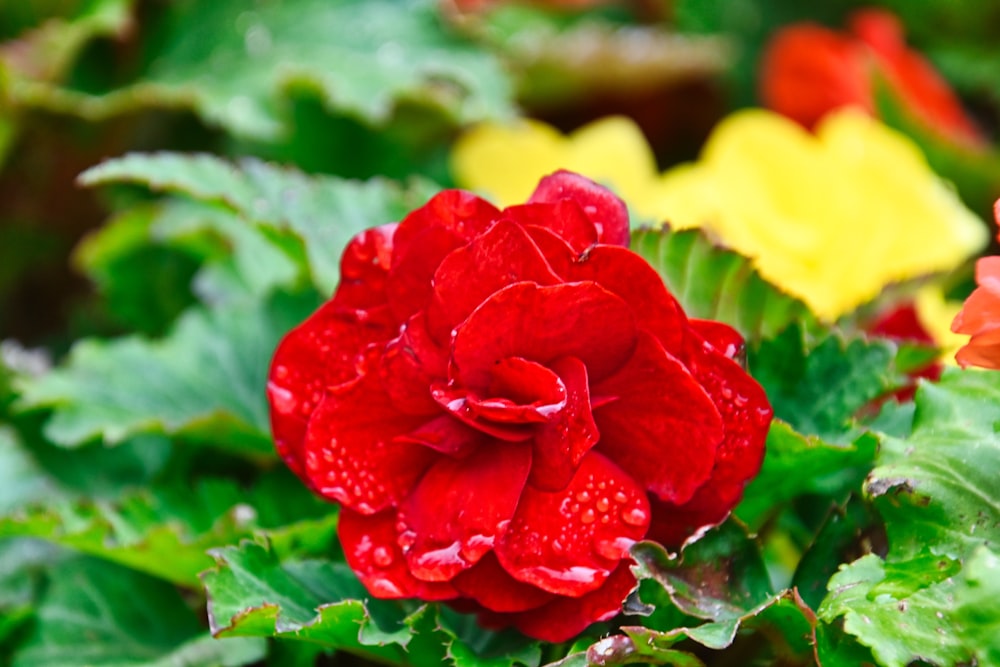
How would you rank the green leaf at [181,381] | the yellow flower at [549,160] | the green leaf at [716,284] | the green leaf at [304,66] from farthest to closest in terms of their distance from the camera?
the yellow flower at [549,160] → the green leaf at [304,66] → the green leaf at [181,381] → the green leaf at [716,284]

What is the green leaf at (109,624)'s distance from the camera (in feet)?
2.12

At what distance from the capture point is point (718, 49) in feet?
5.29

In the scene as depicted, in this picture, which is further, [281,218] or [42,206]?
[42,206]

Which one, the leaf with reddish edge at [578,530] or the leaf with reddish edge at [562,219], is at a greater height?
the leaf with reddish edge at [562,219]

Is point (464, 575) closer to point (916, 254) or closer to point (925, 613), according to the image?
point (925, 613)

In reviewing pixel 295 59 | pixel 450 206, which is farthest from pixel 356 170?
pixel 450 206

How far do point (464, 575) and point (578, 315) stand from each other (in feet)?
0.40

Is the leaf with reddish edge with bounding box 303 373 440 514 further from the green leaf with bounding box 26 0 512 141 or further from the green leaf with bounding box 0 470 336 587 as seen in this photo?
the green leaf with bounding box 26 0 512 141

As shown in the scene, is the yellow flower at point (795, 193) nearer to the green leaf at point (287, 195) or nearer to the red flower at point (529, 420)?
the green leaf at point (287, 195)

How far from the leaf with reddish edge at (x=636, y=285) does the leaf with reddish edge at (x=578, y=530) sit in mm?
63

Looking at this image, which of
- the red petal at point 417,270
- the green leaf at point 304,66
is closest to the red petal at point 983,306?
the red petal at point 417,270

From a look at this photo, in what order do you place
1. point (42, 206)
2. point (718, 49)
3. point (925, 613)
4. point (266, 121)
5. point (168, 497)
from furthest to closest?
point (718, 49), point (42, 206), point (266, 121), point (168, 497), point (925, 613)

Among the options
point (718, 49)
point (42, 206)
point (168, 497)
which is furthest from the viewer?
point (718, 49)

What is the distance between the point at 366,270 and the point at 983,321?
277mm
